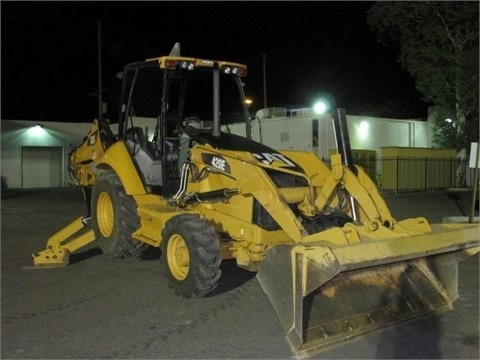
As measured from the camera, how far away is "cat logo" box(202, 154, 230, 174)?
6.96 meters

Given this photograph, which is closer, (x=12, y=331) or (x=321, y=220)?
(x=12, y=331)

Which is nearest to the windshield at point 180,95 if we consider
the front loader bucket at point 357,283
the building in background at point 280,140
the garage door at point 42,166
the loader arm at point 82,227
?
the loader arm at point 82,227

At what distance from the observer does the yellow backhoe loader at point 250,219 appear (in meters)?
5.30

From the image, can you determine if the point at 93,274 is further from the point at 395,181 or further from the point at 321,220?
the point at 395,181

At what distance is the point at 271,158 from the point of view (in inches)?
280

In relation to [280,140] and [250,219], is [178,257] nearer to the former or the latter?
[250,219]

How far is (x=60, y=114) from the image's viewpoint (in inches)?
2167

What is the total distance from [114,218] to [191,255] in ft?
7.60

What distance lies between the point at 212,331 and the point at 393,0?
27032 millimetres

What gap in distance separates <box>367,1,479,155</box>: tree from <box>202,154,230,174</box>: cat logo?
22.5m

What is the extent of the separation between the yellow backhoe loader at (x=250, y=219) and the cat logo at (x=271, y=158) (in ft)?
0.12

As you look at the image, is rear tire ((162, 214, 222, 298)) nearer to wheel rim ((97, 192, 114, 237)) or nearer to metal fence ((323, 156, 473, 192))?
wheel rim ((97, 192, 114, 237))

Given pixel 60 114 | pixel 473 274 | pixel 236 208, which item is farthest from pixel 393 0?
pixel 60 114

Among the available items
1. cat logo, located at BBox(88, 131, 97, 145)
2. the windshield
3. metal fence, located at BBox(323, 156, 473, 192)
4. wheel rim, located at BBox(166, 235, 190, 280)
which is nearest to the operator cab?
the windshield
